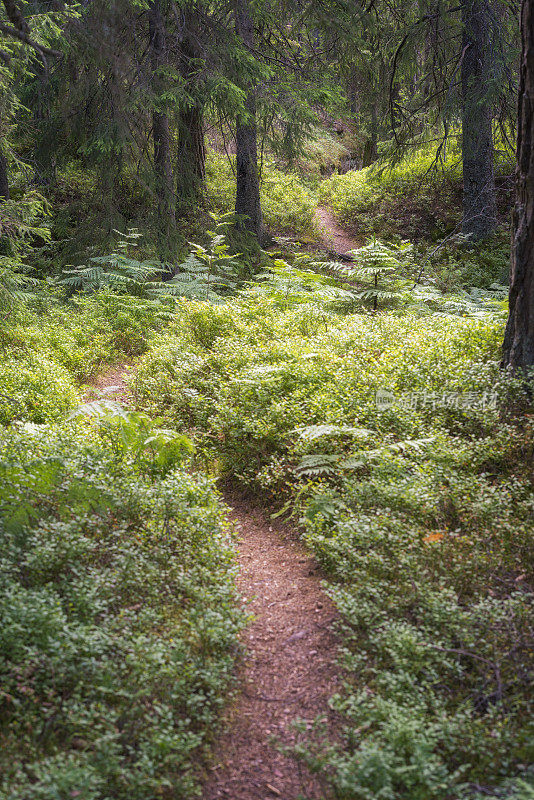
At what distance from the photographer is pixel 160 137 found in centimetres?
1122

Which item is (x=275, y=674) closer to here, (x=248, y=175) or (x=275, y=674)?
(x=275, y=674)

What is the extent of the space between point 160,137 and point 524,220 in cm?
841

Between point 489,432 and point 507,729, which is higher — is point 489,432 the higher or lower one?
the higher one

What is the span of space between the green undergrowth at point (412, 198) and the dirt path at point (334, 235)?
0.31 metres

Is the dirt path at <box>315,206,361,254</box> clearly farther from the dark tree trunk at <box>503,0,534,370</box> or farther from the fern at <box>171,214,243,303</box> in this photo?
the dark tree trunk at <box>503,0,534,370</box>

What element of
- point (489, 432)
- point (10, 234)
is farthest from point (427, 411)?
point (10, 234)

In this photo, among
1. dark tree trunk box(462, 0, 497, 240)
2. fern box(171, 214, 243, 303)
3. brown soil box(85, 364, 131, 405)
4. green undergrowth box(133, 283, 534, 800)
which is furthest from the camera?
dark tree trunk box(462, 0, 497, 240)

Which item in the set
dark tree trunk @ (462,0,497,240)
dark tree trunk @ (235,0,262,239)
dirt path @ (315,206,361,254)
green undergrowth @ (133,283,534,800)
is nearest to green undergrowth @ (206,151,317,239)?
dirt path @ (315,206,361,254)

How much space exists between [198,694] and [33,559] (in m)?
1.20

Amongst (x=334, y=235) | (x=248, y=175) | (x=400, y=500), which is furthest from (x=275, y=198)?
(x=400, y=500)

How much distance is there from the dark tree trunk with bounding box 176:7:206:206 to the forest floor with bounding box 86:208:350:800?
8947 mm

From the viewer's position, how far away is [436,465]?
448 centimetres

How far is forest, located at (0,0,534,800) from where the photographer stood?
2660 mm

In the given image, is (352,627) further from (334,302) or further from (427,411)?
(334,302)
